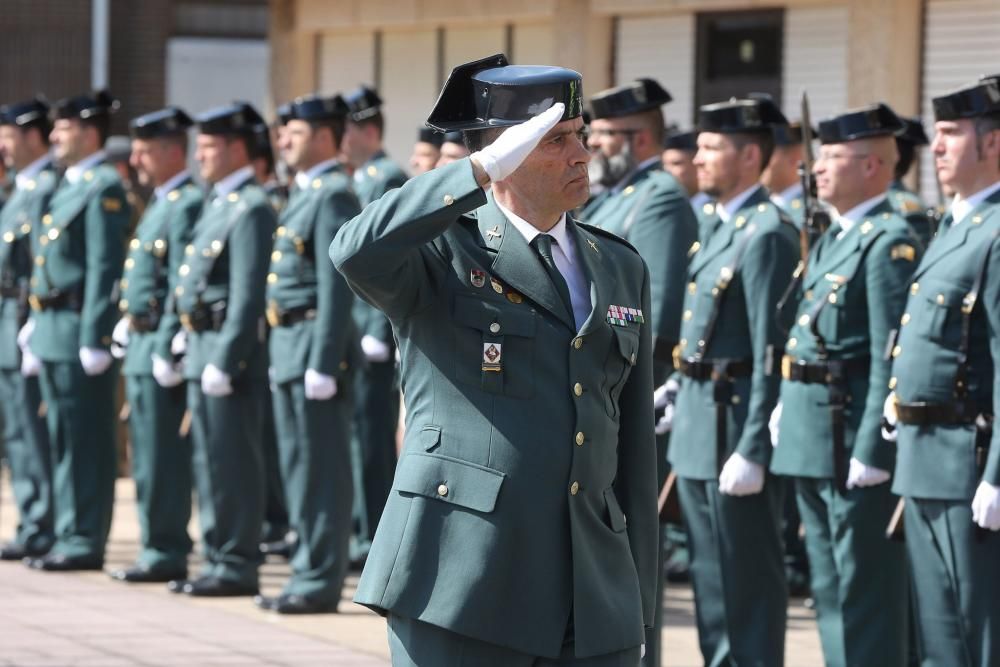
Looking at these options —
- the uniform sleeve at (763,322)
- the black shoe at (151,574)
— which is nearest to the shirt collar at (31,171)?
the black shoe at (151,574)

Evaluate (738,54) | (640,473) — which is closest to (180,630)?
(640,473)

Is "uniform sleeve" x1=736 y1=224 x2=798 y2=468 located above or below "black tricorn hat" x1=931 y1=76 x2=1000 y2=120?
below

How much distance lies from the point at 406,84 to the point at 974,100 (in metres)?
11.3

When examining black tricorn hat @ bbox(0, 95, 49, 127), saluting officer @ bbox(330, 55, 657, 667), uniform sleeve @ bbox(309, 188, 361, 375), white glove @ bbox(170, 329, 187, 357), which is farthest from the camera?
black tricorn hat @ bbox(0, 95, 49, 127)

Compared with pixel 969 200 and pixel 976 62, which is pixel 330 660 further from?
pixel 976 62

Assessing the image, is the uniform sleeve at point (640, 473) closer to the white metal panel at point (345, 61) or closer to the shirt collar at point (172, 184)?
the shirt collar at point (172, 184)

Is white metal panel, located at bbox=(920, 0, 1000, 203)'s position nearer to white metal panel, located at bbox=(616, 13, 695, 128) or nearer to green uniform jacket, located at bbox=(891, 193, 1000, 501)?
white metal panel, located at bbox=(616, 13, 695, 128)

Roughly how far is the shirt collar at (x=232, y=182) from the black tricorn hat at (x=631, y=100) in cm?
207

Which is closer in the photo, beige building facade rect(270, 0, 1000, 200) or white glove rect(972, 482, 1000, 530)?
white glove rect(972, 482, 1000, 530)

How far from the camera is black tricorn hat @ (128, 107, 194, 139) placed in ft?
31.7

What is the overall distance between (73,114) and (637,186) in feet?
12.2

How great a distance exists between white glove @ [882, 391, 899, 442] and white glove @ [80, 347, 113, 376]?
14.8 ft

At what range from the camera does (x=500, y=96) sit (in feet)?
13.9

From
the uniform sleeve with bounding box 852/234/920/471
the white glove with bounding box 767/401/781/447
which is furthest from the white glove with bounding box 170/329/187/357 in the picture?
the uniform sleeve with bounding box 852/234/920/471
